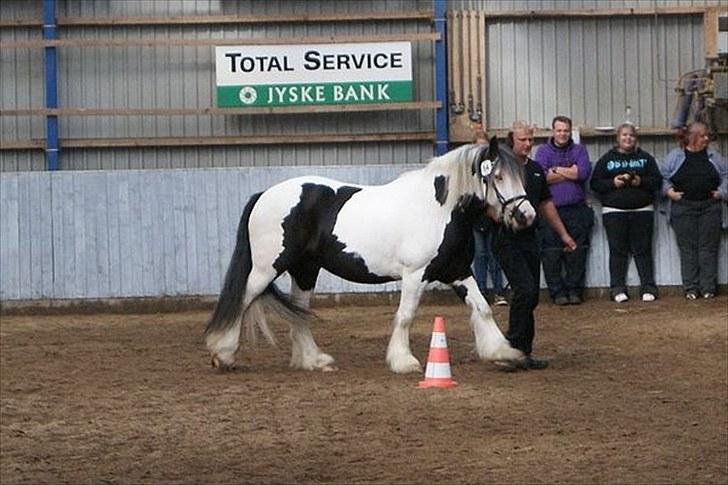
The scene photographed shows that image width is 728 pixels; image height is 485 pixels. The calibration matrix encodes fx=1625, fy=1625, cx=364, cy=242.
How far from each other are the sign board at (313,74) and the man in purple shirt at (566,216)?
217cm

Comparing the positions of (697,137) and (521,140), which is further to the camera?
(697,137)

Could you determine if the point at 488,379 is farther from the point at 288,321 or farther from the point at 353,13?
the point at 353,13

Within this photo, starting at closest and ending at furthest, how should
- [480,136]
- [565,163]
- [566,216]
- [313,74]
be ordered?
[480,136], [565,163], [566,216], [313,74]

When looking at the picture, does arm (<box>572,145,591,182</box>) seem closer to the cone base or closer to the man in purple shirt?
the man in purple shirt

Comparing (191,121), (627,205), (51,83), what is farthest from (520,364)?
(51,83)

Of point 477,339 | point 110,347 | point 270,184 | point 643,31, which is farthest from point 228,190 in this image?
point 477,339

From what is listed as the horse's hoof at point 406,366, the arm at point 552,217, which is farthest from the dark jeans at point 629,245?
the horse's hoof at point 406,366

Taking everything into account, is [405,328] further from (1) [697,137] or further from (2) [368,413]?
(1) [697,137]

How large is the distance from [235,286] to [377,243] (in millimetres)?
1219

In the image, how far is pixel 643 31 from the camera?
19.4m

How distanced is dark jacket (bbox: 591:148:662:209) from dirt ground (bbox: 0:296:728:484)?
→ 2.48m

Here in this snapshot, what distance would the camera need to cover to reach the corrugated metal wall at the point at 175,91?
19.5 m

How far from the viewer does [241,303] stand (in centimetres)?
1303

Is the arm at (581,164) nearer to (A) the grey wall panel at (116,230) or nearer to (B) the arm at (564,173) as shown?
(B) the arm at (564,173)
